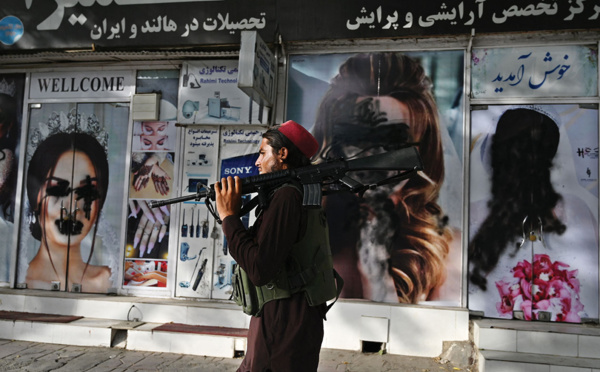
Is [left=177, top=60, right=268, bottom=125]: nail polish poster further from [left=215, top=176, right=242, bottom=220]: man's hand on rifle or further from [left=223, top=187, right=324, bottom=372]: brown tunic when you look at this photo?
[left=223, top=187, right=324, bottom=372]: brown tunic

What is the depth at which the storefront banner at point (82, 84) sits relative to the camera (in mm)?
6918

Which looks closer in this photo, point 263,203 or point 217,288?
point 263,203

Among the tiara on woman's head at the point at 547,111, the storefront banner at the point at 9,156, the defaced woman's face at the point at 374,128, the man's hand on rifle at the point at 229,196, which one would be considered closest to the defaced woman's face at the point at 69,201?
the storefront banner at the point at 9,156

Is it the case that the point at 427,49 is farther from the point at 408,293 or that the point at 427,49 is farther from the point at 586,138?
the point at 408,293

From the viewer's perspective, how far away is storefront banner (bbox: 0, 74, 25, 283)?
7.08 m

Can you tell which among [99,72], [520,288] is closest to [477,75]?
[520,288]

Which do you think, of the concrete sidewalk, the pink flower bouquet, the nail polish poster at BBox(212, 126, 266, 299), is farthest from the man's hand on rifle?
the pink flower bouquet

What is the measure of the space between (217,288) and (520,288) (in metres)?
3.73

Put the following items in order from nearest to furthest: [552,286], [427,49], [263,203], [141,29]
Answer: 1. [263,203]
2. [552,286]
3. [427,49]
4. [141,29]

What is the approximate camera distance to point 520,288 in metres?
5.70

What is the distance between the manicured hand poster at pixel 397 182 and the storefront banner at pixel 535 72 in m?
0.28

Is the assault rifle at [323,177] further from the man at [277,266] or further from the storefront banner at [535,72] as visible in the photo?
the storefront banner at [535,72]

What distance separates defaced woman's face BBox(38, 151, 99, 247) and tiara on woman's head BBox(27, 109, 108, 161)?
0.33 meters

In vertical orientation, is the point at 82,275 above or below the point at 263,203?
below
